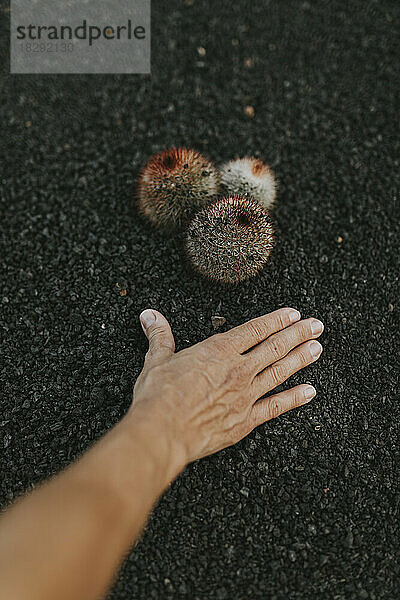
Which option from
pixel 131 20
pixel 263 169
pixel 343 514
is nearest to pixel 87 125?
pixel 131 20

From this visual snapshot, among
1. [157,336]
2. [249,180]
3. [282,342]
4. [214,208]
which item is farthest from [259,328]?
[249,180]

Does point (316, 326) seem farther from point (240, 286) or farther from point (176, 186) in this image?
point (176, 186)

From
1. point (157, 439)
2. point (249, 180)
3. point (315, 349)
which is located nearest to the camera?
point (157, 439)

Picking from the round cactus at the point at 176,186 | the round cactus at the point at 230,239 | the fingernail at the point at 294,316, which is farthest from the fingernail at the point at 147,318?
the fingernail at the point at 294,316

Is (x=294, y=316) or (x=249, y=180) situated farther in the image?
(x=249, y=180)

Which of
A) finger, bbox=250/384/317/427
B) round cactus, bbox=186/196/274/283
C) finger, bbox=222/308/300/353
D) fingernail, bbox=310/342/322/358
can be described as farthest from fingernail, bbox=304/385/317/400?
round cactus, bbox=186/196/274/283

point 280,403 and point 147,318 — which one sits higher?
point 147,318
